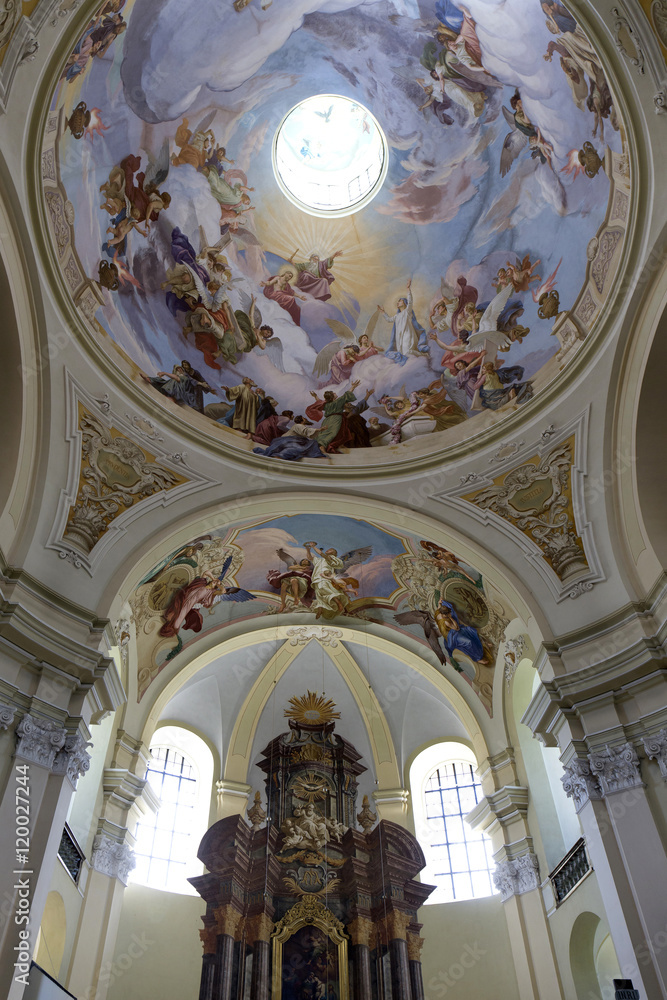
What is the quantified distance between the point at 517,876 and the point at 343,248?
37.8 feet

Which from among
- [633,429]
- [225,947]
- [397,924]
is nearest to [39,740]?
[225,947]

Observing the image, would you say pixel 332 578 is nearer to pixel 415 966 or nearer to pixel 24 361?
pixel 415 966

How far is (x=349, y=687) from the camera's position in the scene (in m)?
17.2

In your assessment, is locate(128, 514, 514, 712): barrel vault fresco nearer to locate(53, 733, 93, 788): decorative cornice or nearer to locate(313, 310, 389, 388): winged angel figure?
locate(313, 310, 389, 388): winged angel figure

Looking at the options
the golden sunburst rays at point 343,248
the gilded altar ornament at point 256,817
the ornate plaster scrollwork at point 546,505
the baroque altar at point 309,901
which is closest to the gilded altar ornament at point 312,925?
the baroque altar at point 309,901

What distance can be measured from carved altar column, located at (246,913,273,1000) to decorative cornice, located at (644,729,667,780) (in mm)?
6555

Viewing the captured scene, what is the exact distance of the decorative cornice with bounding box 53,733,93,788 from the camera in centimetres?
952

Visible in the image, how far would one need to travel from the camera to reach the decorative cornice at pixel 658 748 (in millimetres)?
9355

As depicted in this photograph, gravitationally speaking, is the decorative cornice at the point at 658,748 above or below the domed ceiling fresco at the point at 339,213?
below

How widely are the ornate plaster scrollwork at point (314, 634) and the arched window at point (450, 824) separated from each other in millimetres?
3148

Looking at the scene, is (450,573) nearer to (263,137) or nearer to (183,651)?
(183,651)

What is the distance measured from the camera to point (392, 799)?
15828 millimetres

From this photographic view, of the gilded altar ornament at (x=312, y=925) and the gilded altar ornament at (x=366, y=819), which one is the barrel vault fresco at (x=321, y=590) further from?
the gilded altar ornament at (x=312, y=925)

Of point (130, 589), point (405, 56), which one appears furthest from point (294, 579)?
point (405, 56)
